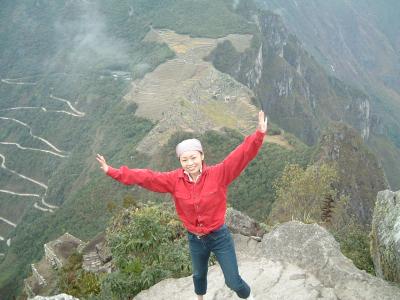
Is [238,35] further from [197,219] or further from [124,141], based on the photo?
[197,219]

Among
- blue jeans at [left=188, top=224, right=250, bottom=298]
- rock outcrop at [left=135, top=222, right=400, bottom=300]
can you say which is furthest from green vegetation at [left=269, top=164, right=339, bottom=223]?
blue jeans at [left=188, top=224, right=250, bottom=298]

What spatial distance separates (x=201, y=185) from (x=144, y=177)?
80cm

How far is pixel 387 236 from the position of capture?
9305mm

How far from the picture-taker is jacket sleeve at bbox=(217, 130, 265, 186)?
7.12 metres

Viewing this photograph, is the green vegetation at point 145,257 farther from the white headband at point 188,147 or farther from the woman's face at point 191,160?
the white headband at point 188,147

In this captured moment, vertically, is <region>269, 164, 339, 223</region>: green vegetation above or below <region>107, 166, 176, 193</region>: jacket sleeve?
below

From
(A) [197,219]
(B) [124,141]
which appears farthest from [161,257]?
(B) [124,141]

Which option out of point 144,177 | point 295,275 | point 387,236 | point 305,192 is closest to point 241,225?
point 295,275

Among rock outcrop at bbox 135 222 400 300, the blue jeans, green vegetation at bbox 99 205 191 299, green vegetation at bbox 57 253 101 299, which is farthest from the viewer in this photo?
green vegetation at bbox 57 253 101 299

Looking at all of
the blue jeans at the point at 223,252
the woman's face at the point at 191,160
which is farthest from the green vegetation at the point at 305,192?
the woman's face at the point at 191,160

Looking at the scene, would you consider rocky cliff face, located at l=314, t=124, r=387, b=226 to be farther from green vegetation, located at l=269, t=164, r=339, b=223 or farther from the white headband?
the white headband

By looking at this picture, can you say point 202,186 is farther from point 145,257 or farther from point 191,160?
point 145,257

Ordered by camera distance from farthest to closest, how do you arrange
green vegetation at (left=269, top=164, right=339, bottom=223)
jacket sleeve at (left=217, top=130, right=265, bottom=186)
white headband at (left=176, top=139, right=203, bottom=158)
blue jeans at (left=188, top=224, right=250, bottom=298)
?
green vegetation at (left=269, top=164, right=339, bottom=223) < blue jeans at (left=188, top=224, right=250, bottom=298) < white headband at (left=176, top=139, right=203, bottom=158) < jacket sleeve at (left=217, top=130, right=265, bottom=186)

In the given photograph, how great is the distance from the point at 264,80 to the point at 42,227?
80417 mm
